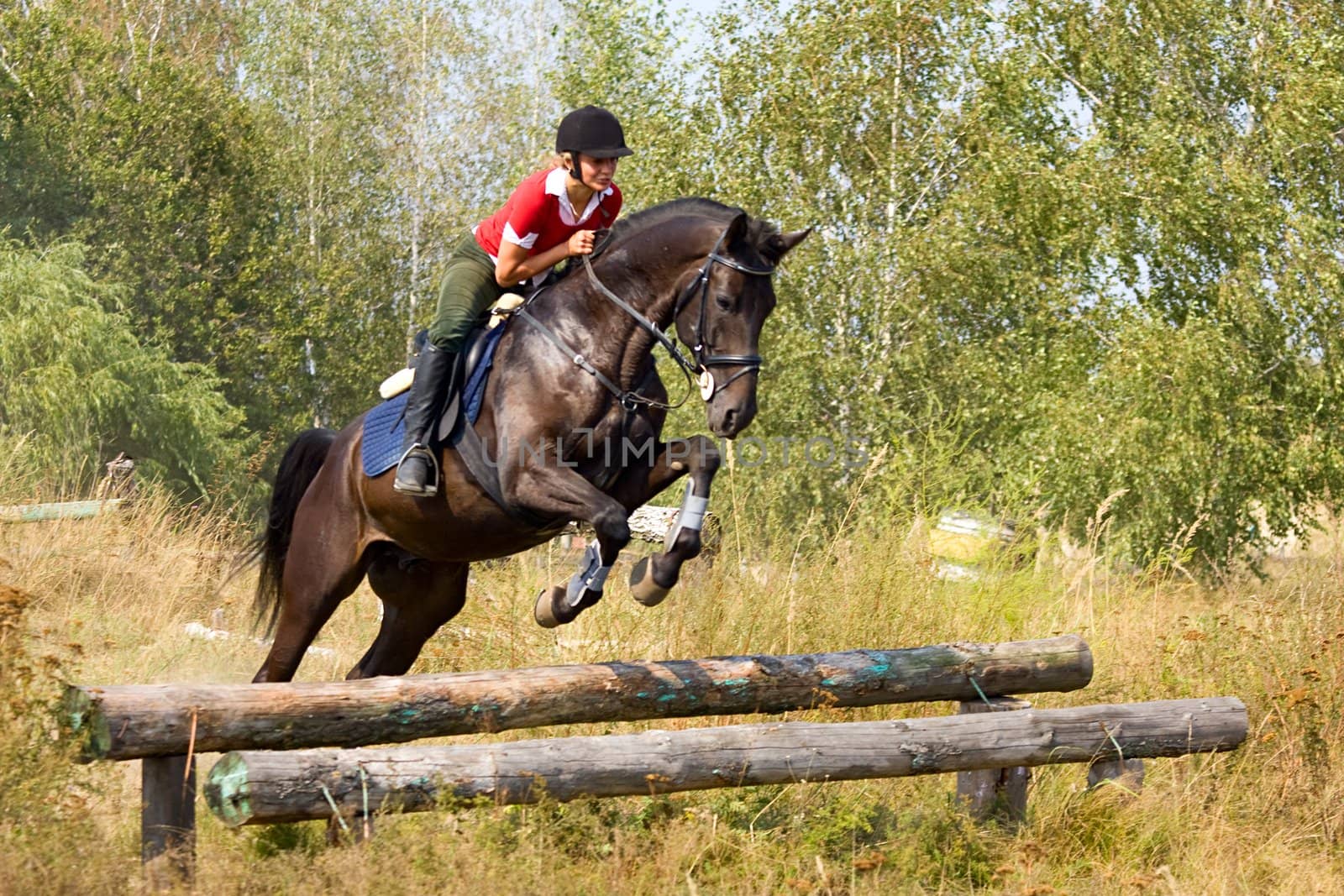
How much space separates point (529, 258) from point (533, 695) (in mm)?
1922

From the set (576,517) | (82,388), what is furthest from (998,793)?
(82,388)

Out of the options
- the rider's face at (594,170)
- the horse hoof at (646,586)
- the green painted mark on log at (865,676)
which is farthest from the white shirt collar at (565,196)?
the green painted mark on log at (865,676)

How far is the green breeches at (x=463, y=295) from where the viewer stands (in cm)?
588

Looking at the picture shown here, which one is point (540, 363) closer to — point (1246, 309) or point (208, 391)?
point (1246, 309)

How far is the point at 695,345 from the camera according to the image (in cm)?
542

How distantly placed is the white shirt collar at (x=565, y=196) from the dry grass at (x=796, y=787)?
90.0 inches

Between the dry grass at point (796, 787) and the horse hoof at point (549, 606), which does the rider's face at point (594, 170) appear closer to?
the horse hoof at point (549, 606)

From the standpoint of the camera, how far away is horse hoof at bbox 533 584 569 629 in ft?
Answer: 18.1

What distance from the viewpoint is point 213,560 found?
11234 millimetres

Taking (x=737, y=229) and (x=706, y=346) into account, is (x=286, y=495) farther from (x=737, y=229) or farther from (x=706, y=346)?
(x=737, y=229)

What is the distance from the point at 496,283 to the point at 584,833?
2.44m

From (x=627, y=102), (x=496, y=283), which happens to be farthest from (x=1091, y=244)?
(x=496, y=283)

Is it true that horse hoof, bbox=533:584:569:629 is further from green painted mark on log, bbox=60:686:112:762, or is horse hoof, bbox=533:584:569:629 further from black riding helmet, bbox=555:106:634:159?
green painted mark on log, bbox=60:686:112:762

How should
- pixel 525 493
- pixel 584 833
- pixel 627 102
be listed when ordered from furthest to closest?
pixel 627 102 → pixel 525 493 → pixel 584 833
